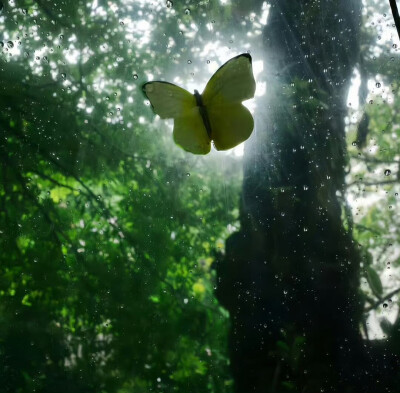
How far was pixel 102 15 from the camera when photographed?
2.26ft

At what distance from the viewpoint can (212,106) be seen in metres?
0.44

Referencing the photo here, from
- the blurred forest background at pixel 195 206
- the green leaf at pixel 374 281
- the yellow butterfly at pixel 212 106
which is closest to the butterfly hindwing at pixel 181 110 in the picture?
the yellow butterfly at pixel 212 106

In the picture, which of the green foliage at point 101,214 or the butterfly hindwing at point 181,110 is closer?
the butterfly hindwing at point 181,110

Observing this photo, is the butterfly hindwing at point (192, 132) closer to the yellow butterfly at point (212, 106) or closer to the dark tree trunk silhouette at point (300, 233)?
the yellow butterfly at point (212, 106)

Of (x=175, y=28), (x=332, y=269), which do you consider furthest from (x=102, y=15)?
(x=332, y=269)

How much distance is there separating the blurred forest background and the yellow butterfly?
158mm

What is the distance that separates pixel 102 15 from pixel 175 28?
0.54 ft

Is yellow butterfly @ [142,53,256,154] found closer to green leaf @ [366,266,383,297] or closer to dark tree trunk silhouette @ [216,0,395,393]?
dark tree trunk silhouette @ [216,0,395,393]

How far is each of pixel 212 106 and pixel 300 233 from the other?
0.28 metres

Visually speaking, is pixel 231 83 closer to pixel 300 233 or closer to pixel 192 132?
pixel 192 132

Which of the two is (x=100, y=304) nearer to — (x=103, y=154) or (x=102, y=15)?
(x=103, y=154)

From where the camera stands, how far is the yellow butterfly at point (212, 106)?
422 millimetres

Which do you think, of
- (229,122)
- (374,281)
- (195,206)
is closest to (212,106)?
(229,122)

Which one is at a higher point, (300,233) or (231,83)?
(231,83)
